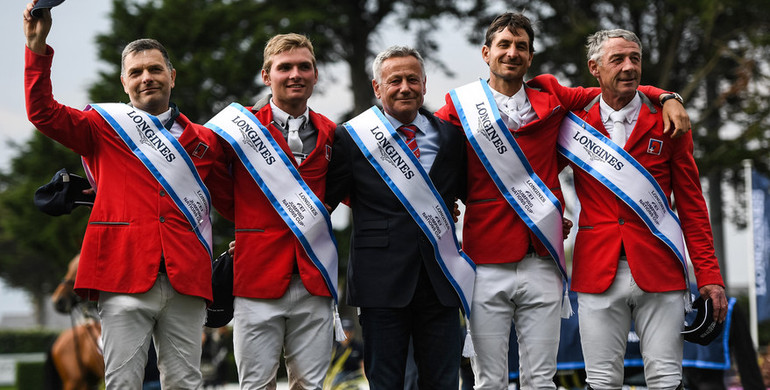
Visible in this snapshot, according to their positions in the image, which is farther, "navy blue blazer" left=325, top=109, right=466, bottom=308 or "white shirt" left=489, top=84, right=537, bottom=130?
"white shirt" left=489, top=84, right=537, bottom=130

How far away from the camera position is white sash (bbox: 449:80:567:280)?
154 inches

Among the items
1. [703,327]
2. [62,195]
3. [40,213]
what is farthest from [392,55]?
[40,213]

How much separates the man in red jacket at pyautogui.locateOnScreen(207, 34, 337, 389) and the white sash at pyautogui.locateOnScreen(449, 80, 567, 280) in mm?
634

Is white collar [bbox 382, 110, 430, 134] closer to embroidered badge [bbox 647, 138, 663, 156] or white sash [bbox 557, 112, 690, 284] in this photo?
white sash [bbox 557, 112, 690, 284]

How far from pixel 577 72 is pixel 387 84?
14.4 m

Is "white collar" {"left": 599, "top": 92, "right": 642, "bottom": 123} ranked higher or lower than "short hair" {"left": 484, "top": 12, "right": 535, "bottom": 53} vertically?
lower

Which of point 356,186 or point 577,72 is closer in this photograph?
point 356,186

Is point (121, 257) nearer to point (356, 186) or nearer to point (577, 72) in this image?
point (356, 186)

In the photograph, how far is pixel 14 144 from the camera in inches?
891

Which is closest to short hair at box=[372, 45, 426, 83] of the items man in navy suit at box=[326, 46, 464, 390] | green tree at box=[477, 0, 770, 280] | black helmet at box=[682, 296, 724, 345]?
man in navy suit at box=[326, 46, 464, 390]

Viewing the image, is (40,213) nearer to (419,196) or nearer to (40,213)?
(40,213)

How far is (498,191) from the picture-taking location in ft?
13.1

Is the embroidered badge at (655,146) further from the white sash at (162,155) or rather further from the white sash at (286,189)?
the white sash at (162,155)

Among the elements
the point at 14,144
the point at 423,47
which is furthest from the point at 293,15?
the point at 14,144
